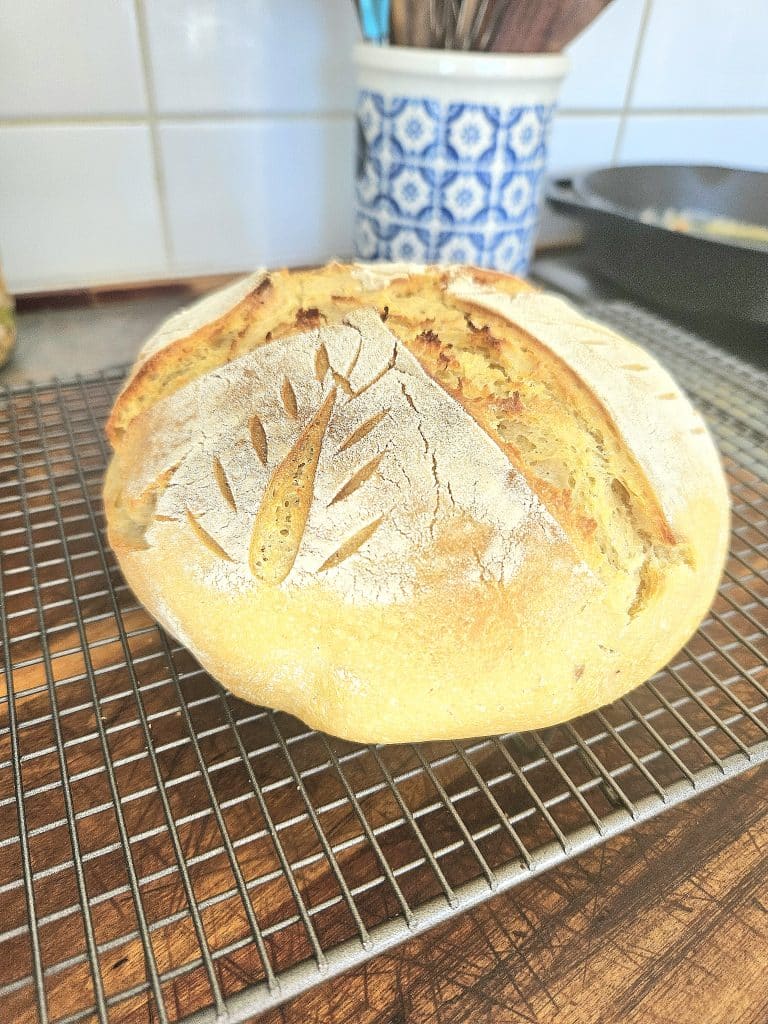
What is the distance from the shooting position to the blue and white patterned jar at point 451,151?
110 centimetres

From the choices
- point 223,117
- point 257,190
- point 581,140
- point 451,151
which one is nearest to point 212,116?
point 223,117

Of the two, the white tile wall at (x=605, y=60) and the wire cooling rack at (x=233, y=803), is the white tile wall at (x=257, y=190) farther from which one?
the wire cooling rack at (x=233, y=803)

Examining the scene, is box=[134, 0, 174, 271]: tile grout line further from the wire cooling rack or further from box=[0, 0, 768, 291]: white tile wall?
the wire cooling rack

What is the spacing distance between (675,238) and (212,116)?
2.68 ft

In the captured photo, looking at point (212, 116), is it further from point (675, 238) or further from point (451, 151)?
point (675, 238)

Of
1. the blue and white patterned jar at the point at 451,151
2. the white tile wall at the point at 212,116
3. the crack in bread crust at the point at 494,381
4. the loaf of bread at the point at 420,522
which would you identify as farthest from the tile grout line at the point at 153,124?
the loaf of bread at the point at 420,522

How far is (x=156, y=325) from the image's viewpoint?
1.36 m

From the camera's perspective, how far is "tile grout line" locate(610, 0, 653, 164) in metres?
1.46

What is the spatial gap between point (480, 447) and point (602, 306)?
0.92m

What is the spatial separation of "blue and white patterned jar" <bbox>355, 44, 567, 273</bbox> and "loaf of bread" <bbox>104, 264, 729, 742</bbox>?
51cm

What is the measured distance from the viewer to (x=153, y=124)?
4.07 feet

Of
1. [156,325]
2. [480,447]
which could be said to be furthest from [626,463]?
[156,325]

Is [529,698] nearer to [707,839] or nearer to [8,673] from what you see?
[707,839]

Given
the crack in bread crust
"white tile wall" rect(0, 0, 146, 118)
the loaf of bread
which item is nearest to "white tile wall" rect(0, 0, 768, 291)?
"white tile wall" rect(0, 0, 146, 118)
